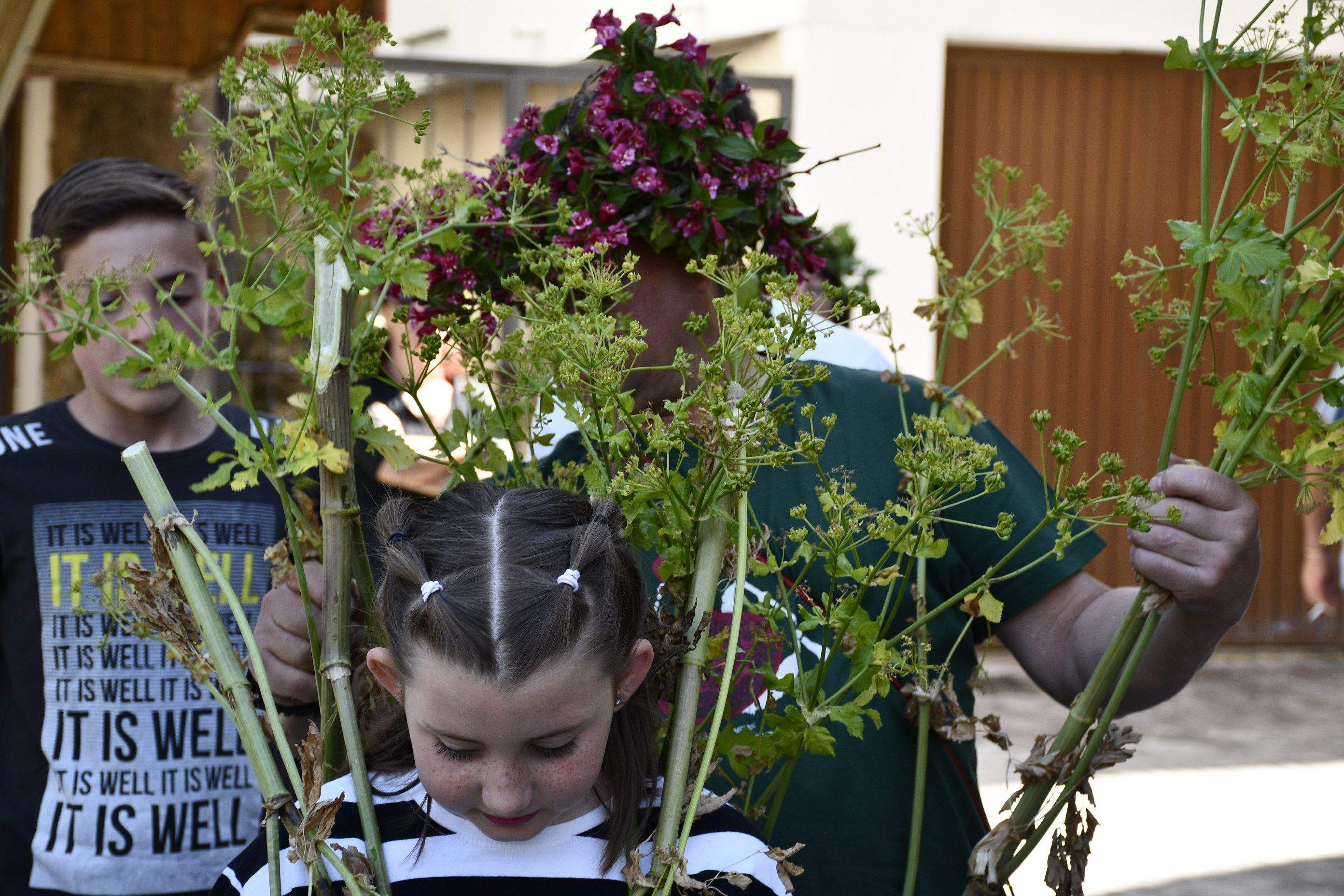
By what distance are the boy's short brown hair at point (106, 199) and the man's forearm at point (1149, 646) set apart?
57.9 inches

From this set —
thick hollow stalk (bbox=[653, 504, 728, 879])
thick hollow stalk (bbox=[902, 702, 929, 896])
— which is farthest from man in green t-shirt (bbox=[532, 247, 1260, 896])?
thick hollow stalk (bbox=[653, 504, 728, 879])

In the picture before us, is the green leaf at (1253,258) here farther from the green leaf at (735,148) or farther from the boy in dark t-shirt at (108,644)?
the boy in dark t-shirt at (108,644)

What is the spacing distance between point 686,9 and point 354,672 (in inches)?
248

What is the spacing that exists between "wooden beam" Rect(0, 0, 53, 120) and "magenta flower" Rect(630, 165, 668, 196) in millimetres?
1821

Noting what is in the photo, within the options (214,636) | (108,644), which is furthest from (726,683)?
(108,644)

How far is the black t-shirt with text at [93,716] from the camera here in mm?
2066

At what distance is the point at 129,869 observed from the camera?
2062mm

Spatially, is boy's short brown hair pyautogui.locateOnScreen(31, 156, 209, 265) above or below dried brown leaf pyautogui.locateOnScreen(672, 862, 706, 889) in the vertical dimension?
above

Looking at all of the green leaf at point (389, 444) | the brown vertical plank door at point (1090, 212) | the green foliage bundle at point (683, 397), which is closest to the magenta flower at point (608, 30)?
the green foliage bundle at point (683, 397)

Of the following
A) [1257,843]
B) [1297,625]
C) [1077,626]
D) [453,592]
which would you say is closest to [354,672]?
[453,592]

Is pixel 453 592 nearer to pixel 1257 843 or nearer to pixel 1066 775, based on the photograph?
pixel 1066 775

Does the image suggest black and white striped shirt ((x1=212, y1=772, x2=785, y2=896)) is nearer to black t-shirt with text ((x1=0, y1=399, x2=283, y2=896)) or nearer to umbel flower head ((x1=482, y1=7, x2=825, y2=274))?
umbel flower head ((x1=482, y1=7, x2=825, y2=274))

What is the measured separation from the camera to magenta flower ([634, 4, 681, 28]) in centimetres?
159

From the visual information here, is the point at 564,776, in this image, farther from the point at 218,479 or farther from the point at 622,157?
the point at 622,157
